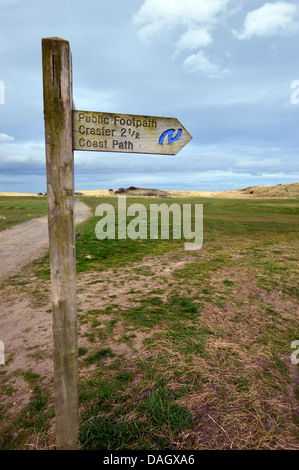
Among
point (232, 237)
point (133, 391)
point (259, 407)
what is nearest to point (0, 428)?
point (133, 391)

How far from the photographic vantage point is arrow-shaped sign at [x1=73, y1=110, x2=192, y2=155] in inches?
106

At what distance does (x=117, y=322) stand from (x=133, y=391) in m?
2.22

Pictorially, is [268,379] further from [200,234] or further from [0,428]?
[200,234]

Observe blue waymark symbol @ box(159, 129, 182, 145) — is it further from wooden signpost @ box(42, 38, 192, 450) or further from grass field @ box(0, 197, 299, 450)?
grass field @ box(0, 197, 299, 450)

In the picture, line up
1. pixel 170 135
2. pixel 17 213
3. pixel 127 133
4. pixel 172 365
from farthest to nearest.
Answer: pixel 17 213, pixel 172 365, pixel 170 135, pixel 127 133

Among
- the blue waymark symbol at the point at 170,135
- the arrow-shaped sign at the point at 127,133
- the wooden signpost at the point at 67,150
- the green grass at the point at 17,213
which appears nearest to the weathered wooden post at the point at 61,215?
the wooden signpost at the point at 67,150

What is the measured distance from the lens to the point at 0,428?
3.33 meters

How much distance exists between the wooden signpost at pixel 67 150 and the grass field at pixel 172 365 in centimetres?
80

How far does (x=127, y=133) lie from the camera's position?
281 cm


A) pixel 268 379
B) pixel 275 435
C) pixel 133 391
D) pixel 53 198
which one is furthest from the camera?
pixel 268 379

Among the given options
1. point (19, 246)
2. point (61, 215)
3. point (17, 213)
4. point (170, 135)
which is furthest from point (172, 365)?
point (17, 213)

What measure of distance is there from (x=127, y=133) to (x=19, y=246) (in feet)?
43.4

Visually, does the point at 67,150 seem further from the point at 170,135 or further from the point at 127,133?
the point at 170,135

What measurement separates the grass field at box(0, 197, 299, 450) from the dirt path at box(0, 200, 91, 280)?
1.82 meters
